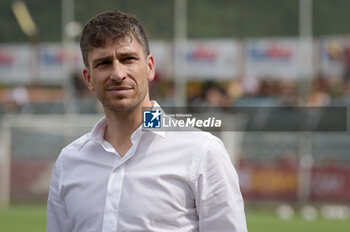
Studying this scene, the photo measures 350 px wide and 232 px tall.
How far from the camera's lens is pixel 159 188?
10.1 feet

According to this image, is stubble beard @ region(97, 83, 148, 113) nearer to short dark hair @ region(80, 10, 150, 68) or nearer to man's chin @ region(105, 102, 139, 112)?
man's chin @ region(105, 102, 139, 112)

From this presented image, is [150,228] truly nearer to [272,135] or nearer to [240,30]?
[272,135]

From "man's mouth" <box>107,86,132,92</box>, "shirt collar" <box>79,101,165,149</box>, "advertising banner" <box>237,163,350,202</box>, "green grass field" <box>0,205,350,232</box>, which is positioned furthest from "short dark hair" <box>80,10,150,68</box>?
"advertising banner" <box>237,163,350,202</box>

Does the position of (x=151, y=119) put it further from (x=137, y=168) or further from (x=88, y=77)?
(x=88, y=77)

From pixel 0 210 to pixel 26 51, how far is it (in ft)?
21.3

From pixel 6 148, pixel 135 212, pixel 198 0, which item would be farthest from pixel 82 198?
pixel 198 0

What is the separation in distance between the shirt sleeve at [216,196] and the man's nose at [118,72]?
1.32 feet

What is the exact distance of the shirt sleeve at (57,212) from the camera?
10.9 feet

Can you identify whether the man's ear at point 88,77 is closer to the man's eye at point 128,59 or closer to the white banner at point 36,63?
the man's eye at point 128,59

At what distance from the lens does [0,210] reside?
Result: 17.8 m

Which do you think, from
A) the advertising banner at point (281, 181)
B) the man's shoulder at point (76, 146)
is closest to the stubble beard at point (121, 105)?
the man's shoulder at point (76, 146)

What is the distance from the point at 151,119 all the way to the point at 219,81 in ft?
59.2

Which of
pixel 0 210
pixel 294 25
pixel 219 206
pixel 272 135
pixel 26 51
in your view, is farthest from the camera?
pixel 26 51

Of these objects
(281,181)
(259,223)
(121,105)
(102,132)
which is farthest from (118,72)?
(281,181)
